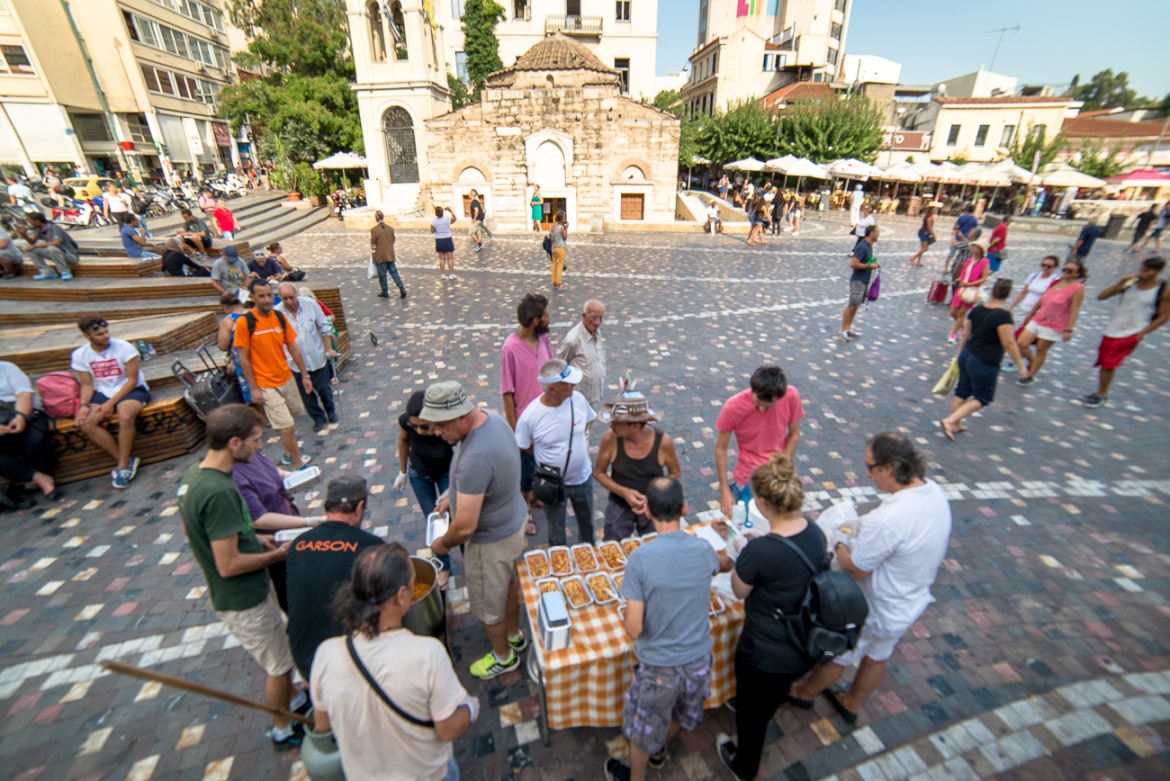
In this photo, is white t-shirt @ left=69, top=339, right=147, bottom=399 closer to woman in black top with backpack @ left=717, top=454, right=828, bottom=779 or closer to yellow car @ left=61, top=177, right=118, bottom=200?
woman in black top with backpack @ left=717, top=454, right=828, bottom=779

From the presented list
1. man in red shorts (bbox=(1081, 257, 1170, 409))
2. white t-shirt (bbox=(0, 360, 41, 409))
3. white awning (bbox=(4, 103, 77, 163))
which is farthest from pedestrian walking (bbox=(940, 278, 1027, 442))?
white awning (bbox=(4, 103, 77, 163))

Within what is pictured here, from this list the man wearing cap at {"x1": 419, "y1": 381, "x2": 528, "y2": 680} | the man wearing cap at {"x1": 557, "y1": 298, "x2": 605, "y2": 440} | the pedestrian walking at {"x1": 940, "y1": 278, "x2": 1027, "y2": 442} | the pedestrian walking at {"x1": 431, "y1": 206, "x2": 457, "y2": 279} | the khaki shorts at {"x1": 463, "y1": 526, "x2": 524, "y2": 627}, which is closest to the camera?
the man wearing cap at {"x1": 419, "y1": 381, "x2": 528, "y2": 680}

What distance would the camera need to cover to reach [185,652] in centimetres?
360

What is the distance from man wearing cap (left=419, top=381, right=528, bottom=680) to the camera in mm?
2807

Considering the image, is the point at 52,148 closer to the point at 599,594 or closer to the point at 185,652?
the point at 185,652

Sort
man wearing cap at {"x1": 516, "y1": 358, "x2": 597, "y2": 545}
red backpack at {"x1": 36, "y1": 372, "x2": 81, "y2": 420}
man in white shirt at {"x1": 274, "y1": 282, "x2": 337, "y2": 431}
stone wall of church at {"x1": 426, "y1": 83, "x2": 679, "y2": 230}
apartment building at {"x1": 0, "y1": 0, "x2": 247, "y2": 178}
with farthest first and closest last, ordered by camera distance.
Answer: apartment building at {"x1": 0, "y1": 0, "x2": 247, "y2": 178}
stone wall of church at {"x1": 426, "y1": 83, "x2": 679, "y2": 230}
man in white shirt at {"x1": 274, "y1": 282, "x2": 337, "y2": 431}
red backpack at {"x1": 36, "y1": 372, "x2": 81, "y2": 420}
man wearing cap at {"x1": 516, "y1": 358, "x2": 597, "y2": 545}

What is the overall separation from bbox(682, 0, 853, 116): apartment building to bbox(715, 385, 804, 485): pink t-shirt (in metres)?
46.1

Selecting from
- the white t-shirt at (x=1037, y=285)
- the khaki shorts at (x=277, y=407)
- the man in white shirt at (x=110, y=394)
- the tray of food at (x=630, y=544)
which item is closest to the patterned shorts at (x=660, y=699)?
the tray of food at (x=630, y=544)

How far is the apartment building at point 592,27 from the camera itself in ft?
115

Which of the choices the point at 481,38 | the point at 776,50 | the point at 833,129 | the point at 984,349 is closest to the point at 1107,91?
the point at 776,50

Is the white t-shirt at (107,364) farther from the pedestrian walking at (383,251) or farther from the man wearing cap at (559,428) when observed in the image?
the pedestrian walking at (383,251)

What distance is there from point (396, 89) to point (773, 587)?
28.3 m

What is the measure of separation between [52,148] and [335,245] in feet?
89.5

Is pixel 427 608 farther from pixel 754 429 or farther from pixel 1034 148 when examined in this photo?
pixel 1034 148
